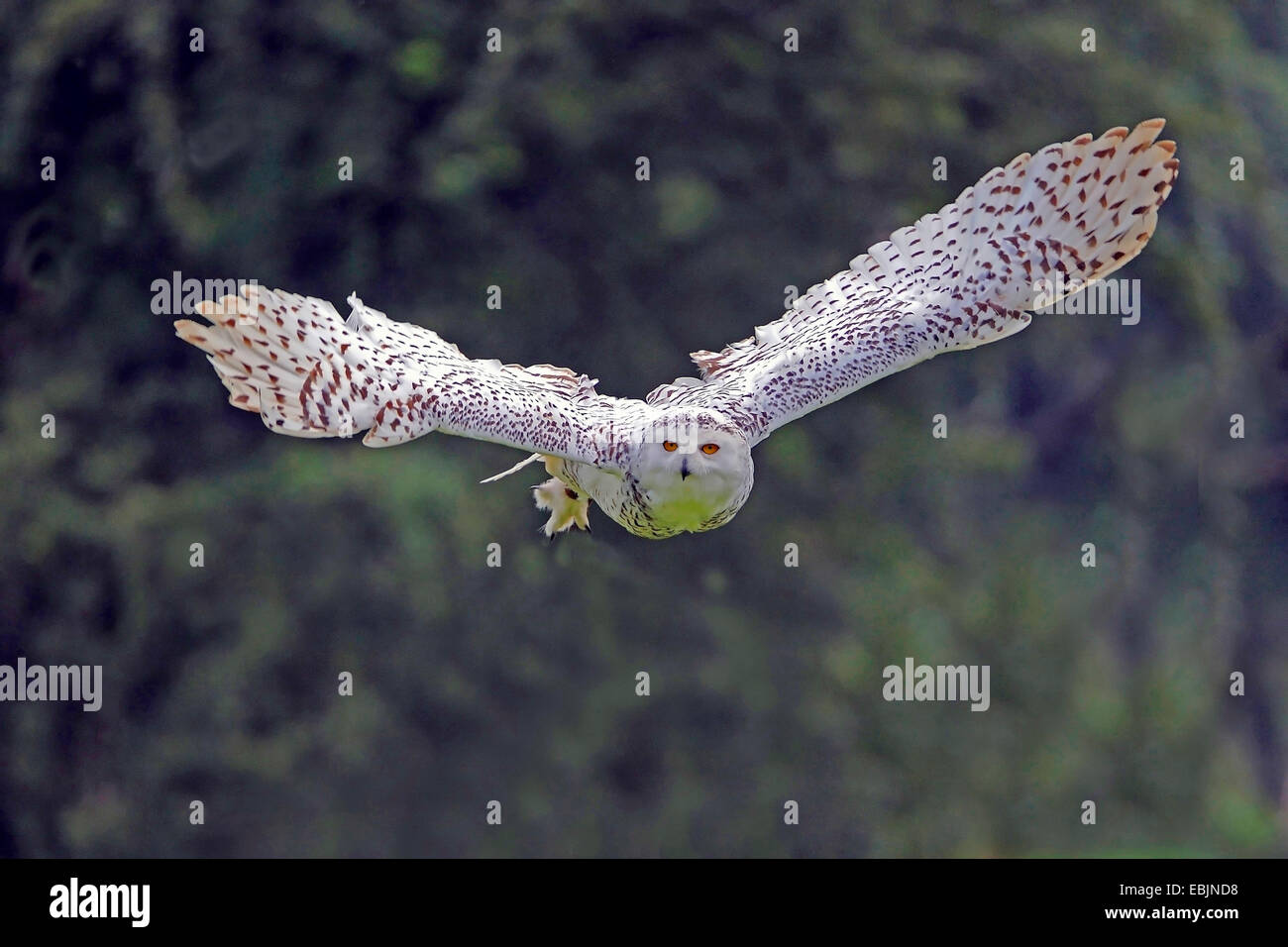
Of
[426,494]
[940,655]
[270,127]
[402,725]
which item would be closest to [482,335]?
[426,494]

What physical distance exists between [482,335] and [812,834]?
5.63 meters

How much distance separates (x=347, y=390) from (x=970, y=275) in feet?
9.47

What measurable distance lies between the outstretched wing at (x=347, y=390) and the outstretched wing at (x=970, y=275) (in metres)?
0.62

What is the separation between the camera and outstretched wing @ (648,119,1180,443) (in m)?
7.96

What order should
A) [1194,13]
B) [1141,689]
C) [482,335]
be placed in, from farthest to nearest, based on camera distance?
[1141,689], [1194,13], [482,335]

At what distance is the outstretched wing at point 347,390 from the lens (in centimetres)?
721

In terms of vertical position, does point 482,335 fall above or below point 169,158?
below

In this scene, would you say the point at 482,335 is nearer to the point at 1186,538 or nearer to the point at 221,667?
the point at 221,667

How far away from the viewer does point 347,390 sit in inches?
286

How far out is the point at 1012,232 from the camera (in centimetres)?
838
